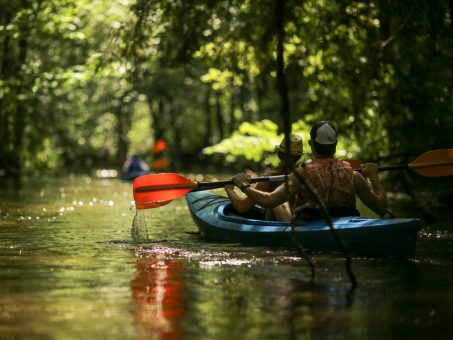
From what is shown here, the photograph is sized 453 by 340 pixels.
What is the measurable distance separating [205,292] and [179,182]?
12.2 ft

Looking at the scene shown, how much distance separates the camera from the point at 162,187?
33.9 ft

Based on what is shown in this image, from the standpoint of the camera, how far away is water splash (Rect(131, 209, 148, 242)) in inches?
420

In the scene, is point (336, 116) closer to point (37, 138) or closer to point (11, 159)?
point (11, 159)

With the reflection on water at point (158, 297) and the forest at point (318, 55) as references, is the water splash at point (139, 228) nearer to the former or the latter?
the reflection on water at point (158, 297)

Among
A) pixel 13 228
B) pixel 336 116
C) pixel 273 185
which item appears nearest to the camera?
pixel 273 185

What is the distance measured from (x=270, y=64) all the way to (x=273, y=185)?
4609mm

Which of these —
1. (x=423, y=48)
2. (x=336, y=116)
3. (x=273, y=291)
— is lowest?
(x=273, y=291)

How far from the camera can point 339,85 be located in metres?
14.1

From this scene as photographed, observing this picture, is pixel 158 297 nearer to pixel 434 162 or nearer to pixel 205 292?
pixel 205 292

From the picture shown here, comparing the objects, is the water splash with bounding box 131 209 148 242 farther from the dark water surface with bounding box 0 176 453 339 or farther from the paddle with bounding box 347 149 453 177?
the paddle with bounding box 347 149 453 177

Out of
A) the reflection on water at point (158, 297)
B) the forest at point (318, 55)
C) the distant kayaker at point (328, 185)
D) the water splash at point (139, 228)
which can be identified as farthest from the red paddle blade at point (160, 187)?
the forest at point (318, 55)

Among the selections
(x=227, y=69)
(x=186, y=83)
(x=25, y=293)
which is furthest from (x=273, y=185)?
(x=186, y=83)

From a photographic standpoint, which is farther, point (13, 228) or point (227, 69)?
point (227, 69)

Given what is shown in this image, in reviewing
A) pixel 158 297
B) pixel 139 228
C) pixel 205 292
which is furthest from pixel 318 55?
pixel 158 297
